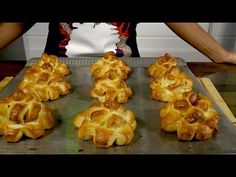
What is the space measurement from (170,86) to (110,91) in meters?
0.24

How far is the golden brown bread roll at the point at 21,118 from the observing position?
0.92 metres

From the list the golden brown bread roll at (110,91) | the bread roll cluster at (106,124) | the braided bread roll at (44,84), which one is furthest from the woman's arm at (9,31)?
the bread roll cluster at (106,124)

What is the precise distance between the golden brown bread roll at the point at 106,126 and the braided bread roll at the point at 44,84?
0.31m

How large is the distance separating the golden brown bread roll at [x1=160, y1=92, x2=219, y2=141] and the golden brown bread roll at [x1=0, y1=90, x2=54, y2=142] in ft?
1.27

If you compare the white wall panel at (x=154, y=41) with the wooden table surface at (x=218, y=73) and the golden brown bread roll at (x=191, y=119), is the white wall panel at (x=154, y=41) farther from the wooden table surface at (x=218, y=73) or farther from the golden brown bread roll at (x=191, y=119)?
the golden brown bread roll at (x=191, y=119)

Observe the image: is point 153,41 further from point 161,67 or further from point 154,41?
point 161,67

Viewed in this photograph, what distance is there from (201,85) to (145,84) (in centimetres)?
24

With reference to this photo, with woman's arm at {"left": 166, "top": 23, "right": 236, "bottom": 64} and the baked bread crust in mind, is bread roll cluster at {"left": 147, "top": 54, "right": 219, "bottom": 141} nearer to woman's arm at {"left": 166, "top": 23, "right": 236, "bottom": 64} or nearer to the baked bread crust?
the baked bread crust

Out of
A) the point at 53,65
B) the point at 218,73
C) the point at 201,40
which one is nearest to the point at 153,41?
the point at 201,40

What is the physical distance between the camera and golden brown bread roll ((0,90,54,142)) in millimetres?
916

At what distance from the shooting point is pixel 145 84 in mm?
1374

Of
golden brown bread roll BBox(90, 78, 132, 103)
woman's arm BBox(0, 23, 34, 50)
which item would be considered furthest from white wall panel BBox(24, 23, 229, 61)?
golden brown bread roll BBox(90, 78, 132, 103)
